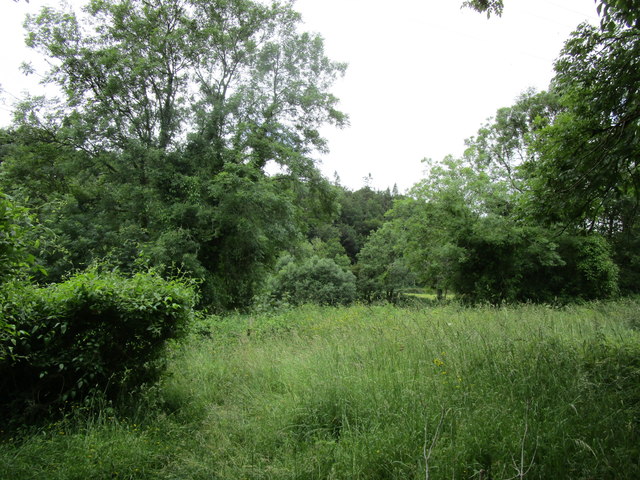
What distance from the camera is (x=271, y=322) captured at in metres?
8.41

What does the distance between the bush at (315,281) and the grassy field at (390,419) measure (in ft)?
91.8

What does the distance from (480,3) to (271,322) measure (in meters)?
7.11

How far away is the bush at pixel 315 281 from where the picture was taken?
32.8 meters

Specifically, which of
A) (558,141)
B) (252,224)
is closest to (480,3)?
(558,141)

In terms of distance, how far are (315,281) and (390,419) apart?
3060cm

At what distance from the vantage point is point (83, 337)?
4023mm

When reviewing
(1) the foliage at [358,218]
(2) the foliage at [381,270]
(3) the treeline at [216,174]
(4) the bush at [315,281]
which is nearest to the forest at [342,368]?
(3) the treeline at [216,174]

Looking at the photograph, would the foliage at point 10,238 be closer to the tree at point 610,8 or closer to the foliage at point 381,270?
the tree at point 610,8

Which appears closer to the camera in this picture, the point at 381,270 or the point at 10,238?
the point at 10,238

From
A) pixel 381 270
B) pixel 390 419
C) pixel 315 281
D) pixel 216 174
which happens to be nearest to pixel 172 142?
pixel 216 174

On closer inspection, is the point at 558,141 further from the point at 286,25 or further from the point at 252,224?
the point at 286,25

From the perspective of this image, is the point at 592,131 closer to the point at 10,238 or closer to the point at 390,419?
the point at 390,419

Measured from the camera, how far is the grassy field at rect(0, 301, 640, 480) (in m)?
2.43

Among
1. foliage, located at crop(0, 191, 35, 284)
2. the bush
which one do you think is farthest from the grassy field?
the bush
